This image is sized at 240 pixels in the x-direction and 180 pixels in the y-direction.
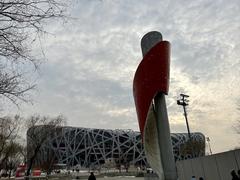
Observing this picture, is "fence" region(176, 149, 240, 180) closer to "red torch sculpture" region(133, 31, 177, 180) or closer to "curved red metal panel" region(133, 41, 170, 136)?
"red torch sculpture" region(133, 31, 177, 180)

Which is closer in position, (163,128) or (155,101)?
(163,128)

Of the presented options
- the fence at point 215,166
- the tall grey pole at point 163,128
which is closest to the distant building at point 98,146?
the fence at point 215,166

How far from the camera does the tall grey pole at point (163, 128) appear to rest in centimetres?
1745

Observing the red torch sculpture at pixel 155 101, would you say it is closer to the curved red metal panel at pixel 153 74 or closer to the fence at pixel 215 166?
the curved red metal panel at pixel 153 74

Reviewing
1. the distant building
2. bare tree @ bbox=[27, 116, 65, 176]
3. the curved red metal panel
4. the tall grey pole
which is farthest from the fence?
the distant building

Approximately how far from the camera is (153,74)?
61.4 ft

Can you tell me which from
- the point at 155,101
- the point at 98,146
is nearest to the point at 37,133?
the point at 155,101

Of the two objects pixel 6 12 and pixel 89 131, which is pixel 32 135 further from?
pixel 89 131

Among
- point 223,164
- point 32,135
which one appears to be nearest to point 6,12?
point 223,164

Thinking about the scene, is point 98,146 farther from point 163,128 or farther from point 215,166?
point 163,128

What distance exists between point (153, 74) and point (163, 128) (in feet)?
10.5

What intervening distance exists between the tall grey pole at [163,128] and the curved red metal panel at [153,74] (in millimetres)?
554

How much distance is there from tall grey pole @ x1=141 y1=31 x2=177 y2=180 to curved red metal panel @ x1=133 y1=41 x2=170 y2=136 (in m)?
0.55

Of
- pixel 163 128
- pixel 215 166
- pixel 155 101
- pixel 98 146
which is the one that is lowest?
pixel 215 166
